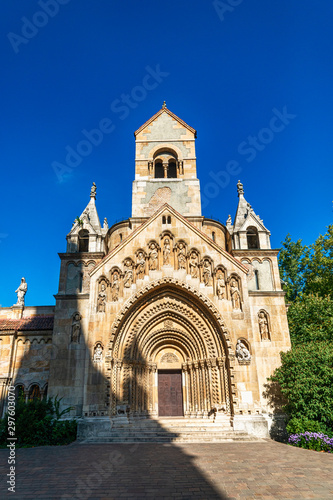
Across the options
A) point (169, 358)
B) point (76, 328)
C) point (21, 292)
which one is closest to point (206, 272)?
point (169, 358)

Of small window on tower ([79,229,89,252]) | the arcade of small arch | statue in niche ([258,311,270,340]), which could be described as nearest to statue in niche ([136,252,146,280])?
the arcade of small arch

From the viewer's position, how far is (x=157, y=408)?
60.4 feet

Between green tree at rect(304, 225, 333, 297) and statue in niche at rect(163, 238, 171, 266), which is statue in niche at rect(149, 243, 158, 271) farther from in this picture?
green tree at rect(304, 225, 333, 297)

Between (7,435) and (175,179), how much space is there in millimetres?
18635

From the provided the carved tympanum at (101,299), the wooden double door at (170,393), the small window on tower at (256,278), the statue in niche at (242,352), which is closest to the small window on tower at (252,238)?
the small window on tower at (256,278)

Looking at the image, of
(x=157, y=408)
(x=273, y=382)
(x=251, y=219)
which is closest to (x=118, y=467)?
(x=157, y=408)

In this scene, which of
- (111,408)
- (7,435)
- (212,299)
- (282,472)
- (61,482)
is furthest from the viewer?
(212,299)

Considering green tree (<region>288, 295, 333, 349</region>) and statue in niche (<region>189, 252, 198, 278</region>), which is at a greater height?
statue in niche (<region>189, 252, 198, 278</region>)

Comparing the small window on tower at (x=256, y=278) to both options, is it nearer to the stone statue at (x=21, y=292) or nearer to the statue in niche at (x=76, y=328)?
the statue in niche at (x=76, y=328)

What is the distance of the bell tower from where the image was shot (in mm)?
24328

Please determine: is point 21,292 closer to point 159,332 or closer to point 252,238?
point 159,332

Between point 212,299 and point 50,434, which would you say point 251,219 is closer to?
point 212,299

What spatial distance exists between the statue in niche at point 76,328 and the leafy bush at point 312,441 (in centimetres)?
Answer: 1133

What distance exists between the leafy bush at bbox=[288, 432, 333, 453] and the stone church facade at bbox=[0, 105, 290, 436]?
6.39 ft
